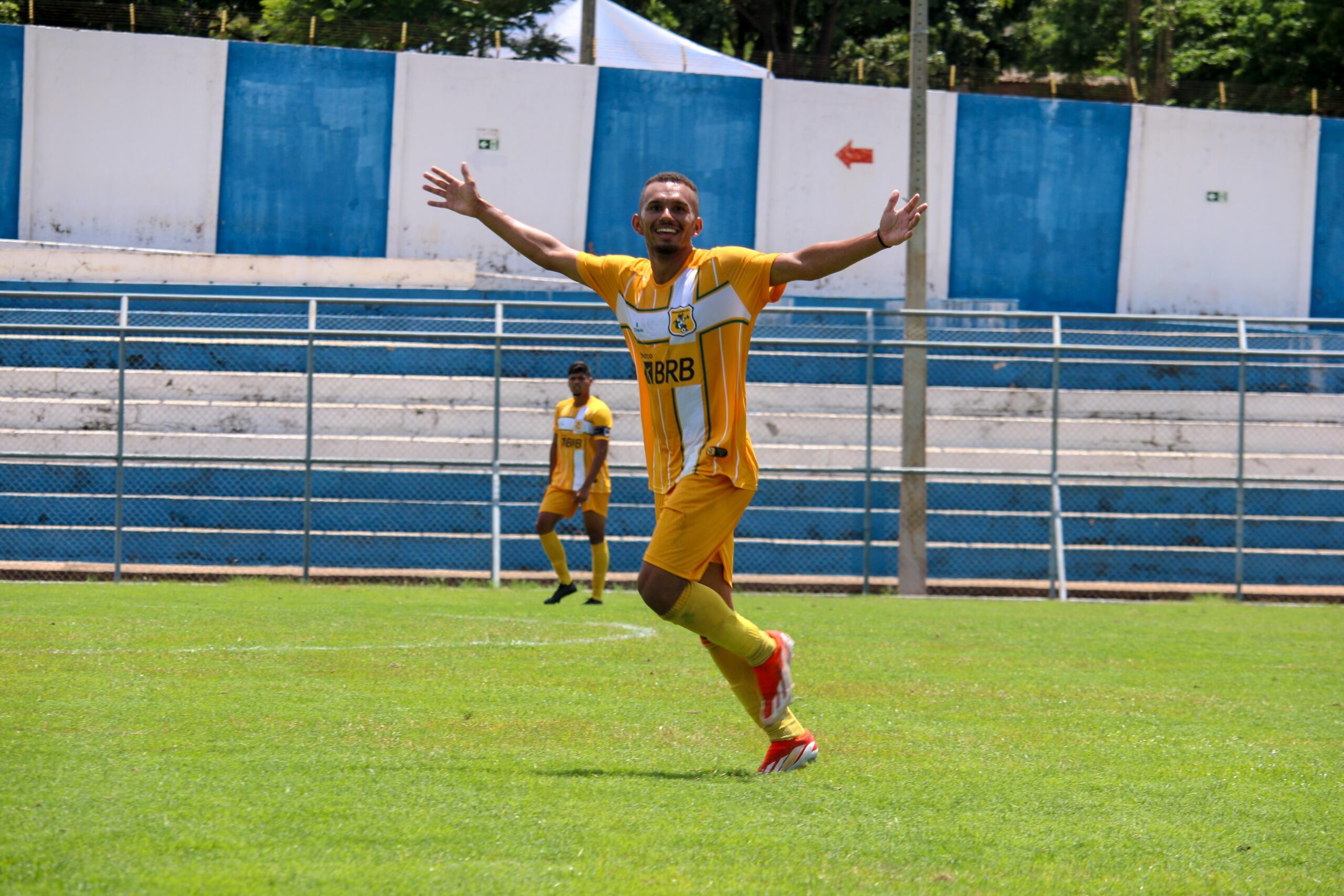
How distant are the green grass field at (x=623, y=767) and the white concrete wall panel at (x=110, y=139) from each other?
16.6m

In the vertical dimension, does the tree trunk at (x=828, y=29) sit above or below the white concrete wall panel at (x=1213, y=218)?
above

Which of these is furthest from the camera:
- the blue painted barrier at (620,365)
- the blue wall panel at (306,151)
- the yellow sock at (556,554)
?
the blue wall panel at (306,151)

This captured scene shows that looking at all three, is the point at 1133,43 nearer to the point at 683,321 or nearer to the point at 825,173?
the point at 825,173

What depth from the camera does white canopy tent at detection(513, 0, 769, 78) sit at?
86.8ft

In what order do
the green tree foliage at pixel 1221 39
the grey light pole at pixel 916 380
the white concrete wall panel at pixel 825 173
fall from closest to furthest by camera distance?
the grey light pole at pixel 916 380, the white concrete wall panel at pixel 825 173, the green tree foliage at pixel 1221 39

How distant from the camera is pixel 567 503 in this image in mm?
13148

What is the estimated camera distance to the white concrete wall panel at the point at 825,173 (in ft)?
84.5

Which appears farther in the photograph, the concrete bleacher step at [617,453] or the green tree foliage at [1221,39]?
the green tree foliage at [1221,39]

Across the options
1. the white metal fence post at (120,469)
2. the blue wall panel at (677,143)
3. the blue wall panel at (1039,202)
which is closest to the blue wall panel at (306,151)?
the blue wall panel at (677,143)

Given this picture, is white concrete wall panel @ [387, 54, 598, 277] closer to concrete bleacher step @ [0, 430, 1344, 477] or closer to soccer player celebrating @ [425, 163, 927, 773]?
concrete bleacher step @ [0, 430, 1344, 477]

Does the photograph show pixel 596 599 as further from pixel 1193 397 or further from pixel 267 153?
pixel 267 153

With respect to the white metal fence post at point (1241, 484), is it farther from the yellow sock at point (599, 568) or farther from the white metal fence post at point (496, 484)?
the white metal fence post at point (496, 484)

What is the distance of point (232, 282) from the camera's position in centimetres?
2155

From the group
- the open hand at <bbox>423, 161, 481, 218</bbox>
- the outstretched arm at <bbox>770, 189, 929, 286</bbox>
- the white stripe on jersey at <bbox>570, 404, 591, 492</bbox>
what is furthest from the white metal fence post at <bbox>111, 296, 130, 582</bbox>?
the outstretched arm at <bbox>770, 189, 929, 286</bbox>
